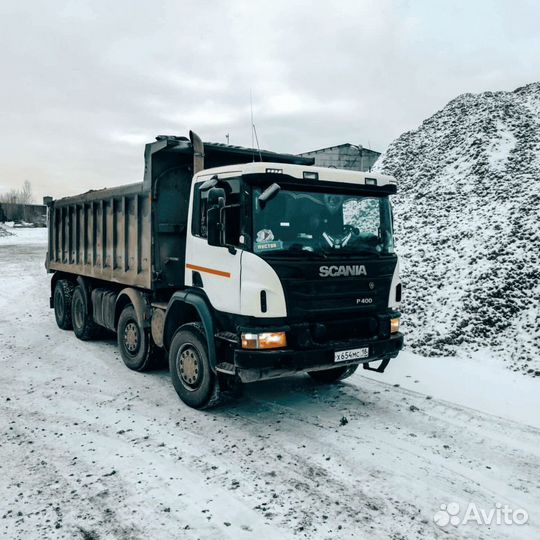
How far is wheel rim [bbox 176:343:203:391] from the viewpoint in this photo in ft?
18.8

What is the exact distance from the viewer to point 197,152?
20.4ft

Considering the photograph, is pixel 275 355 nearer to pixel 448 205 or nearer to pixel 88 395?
pixel 88 395

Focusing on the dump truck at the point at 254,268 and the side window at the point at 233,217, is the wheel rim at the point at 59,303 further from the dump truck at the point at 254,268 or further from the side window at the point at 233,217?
the side window at the point at 233,217

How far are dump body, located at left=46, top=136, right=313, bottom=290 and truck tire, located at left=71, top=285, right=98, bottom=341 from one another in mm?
1347

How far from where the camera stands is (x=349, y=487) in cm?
412

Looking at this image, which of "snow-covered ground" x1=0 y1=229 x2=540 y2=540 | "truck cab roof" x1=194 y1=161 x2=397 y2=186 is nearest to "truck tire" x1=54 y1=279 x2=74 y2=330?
"snow-covered ground" x1=0 y1=229 x2=540 y2=540

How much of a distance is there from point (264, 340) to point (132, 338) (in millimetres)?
3323

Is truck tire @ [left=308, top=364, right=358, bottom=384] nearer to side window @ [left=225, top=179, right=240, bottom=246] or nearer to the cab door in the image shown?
the cab door

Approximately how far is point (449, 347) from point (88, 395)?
19.3ft

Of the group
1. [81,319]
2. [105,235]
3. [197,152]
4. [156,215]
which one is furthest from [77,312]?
[197,152]

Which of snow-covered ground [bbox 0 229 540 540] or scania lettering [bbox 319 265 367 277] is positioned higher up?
scania lettering [bbox 319 265 367 277]

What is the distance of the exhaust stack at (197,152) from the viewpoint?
614cm

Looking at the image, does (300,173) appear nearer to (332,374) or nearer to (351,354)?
(351,354)

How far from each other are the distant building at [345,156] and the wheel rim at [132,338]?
51.0 ft
